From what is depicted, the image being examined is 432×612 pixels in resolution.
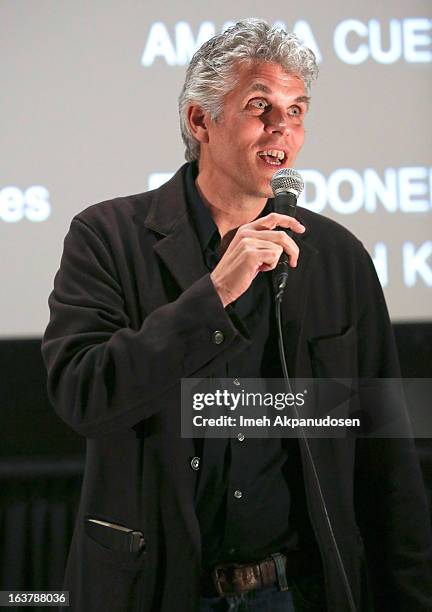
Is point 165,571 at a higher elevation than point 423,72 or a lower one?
lower

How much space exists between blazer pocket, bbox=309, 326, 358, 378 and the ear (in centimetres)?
54

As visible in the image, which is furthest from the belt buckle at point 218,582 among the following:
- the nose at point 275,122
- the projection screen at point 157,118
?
the projection screen at point 157,118

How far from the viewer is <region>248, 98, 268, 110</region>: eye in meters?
1.77

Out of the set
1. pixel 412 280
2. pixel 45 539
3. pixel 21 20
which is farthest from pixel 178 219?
pixel 45 539

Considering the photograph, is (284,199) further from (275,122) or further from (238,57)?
(238,57)

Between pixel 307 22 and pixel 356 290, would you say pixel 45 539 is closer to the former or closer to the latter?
pixel 356 290

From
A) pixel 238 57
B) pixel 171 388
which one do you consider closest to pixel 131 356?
pixel 171 388

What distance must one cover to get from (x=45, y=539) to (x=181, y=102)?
137 centimetres

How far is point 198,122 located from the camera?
1893 millimetres

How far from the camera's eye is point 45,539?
2457mm

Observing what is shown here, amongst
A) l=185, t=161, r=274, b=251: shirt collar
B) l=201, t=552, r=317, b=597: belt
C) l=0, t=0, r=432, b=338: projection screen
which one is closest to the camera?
l=201, t=552, r=317, b=597: belt

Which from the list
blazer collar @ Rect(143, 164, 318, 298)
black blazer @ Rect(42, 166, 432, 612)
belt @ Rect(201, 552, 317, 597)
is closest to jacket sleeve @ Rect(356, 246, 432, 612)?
black blazer @ Rect(42, 166, 432, 612)

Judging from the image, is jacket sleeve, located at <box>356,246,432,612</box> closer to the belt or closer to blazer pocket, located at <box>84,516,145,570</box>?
the belt


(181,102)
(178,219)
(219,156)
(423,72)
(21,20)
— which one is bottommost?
(178,219)
